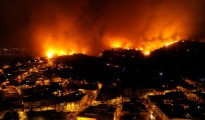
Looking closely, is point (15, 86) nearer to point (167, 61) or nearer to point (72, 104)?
point (72, 104)

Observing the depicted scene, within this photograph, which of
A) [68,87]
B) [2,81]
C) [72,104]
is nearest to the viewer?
[72,104]

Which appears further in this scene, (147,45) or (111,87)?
(147,45)

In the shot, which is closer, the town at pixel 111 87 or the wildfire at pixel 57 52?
the town at pixel 111 87

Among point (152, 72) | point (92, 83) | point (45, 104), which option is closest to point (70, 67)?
point (92, 83)

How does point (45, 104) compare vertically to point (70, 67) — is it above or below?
below

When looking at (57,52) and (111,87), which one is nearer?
(111,87)

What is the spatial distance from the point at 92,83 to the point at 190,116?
10994 mm

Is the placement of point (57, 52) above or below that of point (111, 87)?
above

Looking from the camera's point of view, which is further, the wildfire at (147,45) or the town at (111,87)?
the wildfire at (147,45)

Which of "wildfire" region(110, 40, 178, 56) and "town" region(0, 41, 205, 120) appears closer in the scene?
"town" region(0, 41, 205, 120)

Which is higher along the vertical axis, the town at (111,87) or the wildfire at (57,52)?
the wildfire at (57,52)

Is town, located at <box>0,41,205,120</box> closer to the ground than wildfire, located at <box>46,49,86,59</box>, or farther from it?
closer to the ground

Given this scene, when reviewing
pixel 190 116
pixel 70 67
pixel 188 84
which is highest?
pixel 70 67

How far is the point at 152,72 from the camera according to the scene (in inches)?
1006
